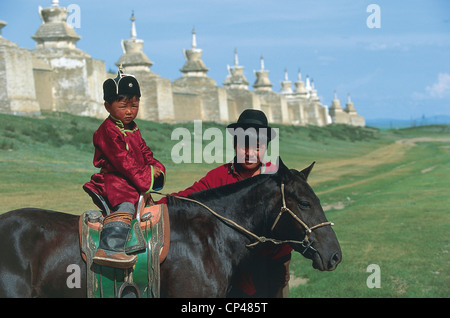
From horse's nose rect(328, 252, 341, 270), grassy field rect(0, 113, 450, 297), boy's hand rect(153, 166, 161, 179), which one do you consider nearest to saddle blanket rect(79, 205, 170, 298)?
boy's hand rect(153, 166, 161, 179)

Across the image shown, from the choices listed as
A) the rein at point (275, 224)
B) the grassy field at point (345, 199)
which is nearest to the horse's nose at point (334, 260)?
the rein at point (275, 224)

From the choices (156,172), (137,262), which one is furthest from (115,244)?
(156,172)

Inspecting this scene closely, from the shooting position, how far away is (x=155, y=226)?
489cm

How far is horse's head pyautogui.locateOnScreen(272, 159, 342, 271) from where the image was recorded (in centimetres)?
486

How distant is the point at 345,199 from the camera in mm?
20406

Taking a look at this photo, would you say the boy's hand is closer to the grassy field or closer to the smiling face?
the smiling face

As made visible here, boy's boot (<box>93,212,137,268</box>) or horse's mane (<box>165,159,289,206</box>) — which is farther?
horse's mane (<box>165,159,289,206</box>)

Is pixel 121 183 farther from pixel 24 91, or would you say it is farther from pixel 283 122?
pixel 283 122

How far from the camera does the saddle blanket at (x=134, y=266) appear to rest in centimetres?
476

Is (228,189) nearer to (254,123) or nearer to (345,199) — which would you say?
(254,123)

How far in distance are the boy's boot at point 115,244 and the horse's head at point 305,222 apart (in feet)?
3.79

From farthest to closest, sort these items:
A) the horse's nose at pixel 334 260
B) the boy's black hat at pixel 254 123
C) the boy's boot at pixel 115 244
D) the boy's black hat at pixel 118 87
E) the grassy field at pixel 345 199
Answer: the grassy field at pixel 345 199
the boy's black hat at pixel 254 123
the boy's black hat at pixel 118 87
the horse's nose at pixel 334 260
the boy's boot at pixel 115 244

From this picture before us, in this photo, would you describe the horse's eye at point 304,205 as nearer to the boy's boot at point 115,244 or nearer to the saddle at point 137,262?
the saddle at point 137,262

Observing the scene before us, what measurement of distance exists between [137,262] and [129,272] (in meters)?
0.10
